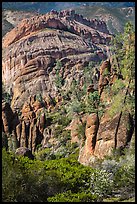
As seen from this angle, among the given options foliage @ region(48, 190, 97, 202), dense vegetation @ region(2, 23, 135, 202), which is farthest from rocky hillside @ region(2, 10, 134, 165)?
foliage @ region(48, 190, 97, 202)

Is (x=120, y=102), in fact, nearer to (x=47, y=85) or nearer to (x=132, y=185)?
(x=132, y=185)

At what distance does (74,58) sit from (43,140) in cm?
5896

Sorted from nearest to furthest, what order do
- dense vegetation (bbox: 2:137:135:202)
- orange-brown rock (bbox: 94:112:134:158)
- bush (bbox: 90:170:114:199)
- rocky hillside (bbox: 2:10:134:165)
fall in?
dense vegetation (bbox: 2:137:135:202), bush (bbox: 90:170:114:199), orange-brown rock (bbox: 94:112:134:158), rocky hillside (bbox: 2:10:134:165)

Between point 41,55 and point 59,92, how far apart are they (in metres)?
29.4

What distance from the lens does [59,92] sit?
115 metres

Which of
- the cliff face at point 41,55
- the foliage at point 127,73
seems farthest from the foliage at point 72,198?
the cliff face at point 41,55

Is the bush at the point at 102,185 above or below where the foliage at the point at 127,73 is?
below

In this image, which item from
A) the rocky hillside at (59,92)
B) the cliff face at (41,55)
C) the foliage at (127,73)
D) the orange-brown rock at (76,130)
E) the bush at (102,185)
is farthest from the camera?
the cliff face at (41,55)

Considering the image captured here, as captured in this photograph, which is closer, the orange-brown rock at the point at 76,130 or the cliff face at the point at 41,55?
the orange-brown rock at the point at 76,130

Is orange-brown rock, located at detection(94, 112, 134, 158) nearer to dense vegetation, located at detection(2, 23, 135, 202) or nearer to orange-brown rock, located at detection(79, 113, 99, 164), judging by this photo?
orange-brown rock, located at detection(79, 113, 99, 164)

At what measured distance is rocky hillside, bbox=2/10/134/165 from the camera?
51.0m

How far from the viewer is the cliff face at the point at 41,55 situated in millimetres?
126062

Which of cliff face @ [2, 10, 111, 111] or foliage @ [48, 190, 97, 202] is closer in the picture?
foliage @ [48, 190, 97, 202]

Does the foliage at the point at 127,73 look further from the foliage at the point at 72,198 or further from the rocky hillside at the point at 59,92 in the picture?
the foliage at the point at 72,198
